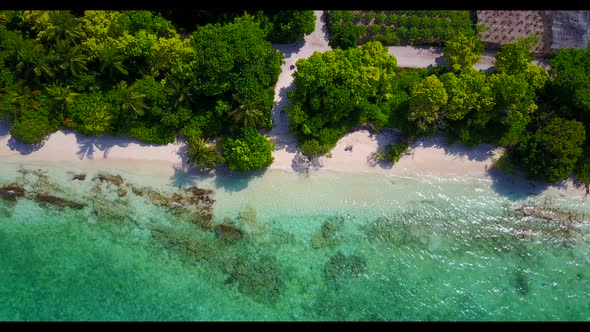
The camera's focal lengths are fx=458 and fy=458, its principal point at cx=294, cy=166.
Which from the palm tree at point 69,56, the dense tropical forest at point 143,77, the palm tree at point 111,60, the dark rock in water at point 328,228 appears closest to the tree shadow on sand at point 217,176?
the dense tropical forest at point 143,77

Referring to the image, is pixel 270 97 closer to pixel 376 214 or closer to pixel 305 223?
pixel 305 223

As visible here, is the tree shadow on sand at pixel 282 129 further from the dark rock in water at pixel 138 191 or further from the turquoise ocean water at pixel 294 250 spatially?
the dark rock in water at pixel 138 191

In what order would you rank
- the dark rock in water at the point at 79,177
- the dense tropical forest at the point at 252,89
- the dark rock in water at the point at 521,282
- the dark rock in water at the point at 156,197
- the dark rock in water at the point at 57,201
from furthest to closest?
the dark rock in water at the point at 79,177, the dark rock in water at the point at 156,197, the dark rock in water at the point at 57,201, the dark rock in water at the point at 521,282, the dense tropical forest at the point at 252,89

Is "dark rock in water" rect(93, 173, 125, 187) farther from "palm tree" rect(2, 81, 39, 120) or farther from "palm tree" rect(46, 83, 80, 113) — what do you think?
"palm tree" rect(2, 81, 39, 120)

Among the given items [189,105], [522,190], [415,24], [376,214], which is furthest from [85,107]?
[522,190]

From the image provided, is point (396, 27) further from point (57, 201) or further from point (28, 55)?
point (57, 201)

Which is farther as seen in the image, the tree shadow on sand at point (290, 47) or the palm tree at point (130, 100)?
the tree shadow on sand at point (290, 47)

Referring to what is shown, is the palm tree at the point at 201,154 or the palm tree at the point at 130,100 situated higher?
the palm tree at the point at 130,100

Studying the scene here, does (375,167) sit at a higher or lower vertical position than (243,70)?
lower
